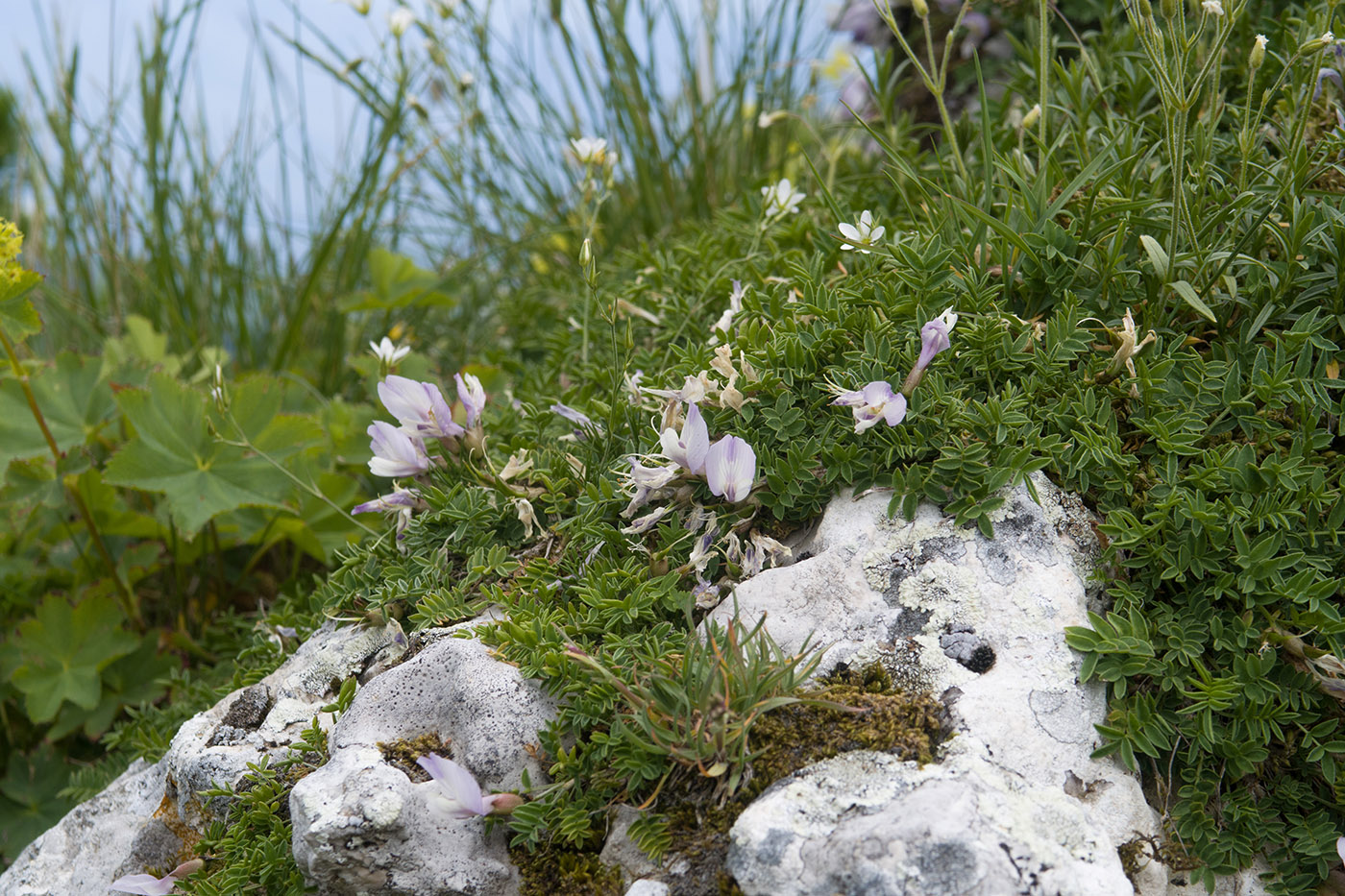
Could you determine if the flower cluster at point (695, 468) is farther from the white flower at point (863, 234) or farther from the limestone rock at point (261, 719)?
the limestone rock at point (261, 719)

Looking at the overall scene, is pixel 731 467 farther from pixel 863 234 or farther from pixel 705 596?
pixel 863 234

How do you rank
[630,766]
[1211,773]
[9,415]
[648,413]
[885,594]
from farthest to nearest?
[9,415]
[648,413]
[885,594]
[1211,773]
[630,766]

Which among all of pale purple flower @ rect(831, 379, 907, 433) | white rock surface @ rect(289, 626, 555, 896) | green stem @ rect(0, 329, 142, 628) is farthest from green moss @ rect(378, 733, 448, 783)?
green stem @ rect(0, 329, 142, 628)

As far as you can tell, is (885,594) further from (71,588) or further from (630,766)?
(71,588)

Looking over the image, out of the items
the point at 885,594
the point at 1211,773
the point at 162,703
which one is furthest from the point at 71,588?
the point at 1211,773

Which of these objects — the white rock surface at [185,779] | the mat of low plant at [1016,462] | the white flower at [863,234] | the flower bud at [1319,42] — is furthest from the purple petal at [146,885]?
the flower bud at [1319,42]
